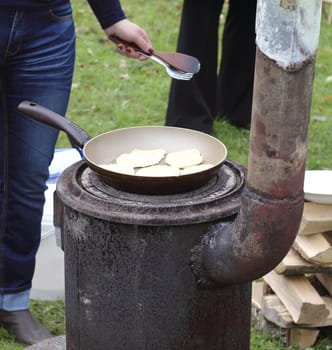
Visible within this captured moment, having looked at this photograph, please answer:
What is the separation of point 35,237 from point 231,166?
1.05 meters

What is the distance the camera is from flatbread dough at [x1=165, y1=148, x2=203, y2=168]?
2674mm

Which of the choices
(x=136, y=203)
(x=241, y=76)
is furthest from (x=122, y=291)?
(x=241, y=76)

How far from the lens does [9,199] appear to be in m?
3.36

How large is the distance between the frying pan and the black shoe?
1106 millimetres

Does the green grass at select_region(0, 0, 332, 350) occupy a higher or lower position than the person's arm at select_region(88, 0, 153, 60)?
lower

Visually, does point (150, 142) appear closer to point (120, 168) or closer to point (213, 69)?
point (120, 168)

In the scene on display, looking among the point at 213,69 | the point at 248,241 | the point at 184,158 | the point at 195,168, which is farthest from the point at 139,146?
the point at 213,69

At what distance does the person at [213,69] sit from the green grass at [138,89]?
167 mm

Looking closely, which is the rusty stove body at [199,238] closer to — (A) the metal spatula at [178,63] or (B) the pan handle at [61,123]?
(B) the pan handle at [61,123]

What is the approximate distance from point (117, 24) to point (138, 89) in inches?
132

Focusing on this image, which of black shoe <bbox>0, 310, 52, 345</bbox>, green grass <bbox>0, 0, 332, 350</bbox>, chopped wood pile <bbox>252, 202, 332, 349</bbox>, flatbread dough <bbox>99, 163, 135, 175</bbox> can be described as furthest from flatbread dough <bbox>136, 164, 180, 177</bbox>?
green grass <bbox>0, 0, 332, 350</bbox>

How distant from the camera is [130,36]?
3.15 m

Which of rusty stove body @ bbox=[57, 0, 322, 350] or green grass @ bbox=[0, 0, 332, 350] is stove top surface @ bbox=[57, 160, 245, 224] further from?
green grass @ bbox=[0, 0, 332, 350]

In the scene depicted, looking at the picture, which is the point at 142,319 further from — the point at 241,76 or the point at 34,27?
the point at 241,76
